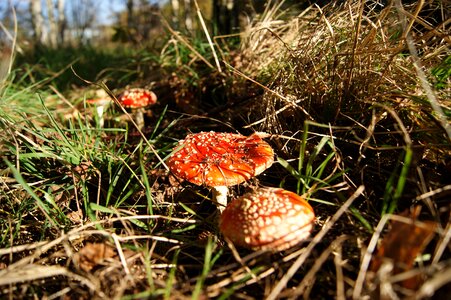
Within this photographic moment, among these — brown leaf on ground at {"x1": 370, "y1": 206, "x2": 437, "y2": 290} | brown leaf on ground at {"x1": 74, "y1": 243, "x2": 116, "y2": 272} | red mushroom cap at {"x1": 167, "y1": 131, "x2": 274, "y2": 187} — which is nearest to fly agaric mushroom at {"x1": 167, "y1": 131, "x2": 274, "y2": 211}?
red mushroom cap at {"x1": 167, "y1": 131, "x2": 274, "y2": 187}

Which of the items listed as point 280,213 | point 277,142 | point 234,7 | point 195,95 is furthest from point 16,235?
point 234,7

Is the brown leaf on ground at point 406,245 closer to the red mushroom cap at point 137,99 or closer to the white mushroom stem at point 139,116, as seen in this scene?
the red mushroom cap at point 137,99

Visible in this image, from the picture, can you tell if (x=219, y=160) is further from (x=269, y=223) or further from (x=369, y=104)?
(x=369, y=104)

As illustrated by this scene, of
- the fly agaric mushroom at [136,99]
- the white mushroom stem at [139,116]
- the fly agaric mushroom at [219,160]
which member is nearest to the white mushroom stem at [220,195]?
the fly agaric mushroom at [219,160]

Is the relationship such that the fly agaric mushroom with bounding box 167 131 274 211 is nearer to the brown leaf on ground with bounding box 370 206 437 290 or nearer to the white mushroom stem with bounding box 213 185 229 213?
the white mushroom stem with bounding box 213 185 229 213

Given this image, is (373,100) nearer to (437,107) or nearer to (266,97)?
(437,107)

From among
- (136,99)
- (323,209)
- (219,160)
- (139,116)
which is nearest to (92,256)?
(219,160)
